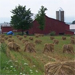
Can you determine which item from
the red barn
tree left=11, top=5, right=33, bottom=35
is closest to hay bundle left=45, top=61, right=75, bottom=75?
tree left=11, top=5, right=33, bottom=35

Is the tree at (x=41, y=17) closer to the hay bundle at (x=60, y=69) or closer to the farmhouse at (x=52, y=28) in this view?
the farmhouse at (x=52, y=28)

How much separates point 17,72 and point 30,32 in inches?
2064

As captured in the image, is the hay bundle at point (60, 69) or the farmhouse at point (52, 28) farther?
the farmhouse at point (52, 28)

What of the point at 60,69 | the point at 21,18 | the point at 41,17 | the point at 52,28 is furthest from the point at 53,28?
the point at 60,69

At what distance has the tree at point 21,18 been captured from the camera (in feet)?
189

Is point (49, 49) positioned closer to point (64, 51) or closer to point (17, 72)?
point (64, 51)

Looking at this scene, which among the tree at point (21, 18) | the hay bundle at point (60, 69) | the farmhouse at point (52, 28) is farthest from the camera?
the farmhouse at point (52, 28)

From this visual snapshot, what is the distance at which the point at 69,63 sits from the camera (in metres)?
6.96

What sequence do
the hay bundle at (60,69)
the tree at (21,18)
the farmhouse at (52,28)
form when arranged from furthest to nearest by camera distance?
the farmhouse at (52,28), the tree at (21,18), the hay bundle at (60,69)

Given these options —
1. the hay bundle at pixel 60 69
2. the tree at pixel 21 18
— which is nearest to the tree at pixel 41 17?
the tree at pixel 21 18

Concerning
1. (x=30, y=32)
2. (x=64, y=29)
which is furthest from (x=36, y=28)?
(x=64, y=29)

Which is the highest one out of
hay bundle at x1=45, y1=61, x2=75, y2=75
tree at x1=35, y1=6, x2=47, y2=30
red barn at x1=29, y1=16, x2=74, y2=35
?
tree at x1=35, y1=6, x2=47, y2=30

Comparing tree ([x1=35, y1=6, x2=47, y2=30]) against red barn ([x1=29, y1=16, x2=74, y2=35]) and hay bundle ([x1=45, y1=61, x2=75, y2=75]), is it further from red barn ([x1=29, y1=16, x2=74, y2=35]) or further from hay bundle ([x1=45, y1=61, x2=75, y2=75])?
hay bundle ([x1=45, y1=61, x2=75, y2=75])

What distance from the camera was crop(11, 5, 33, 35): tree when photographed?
5772 cm
